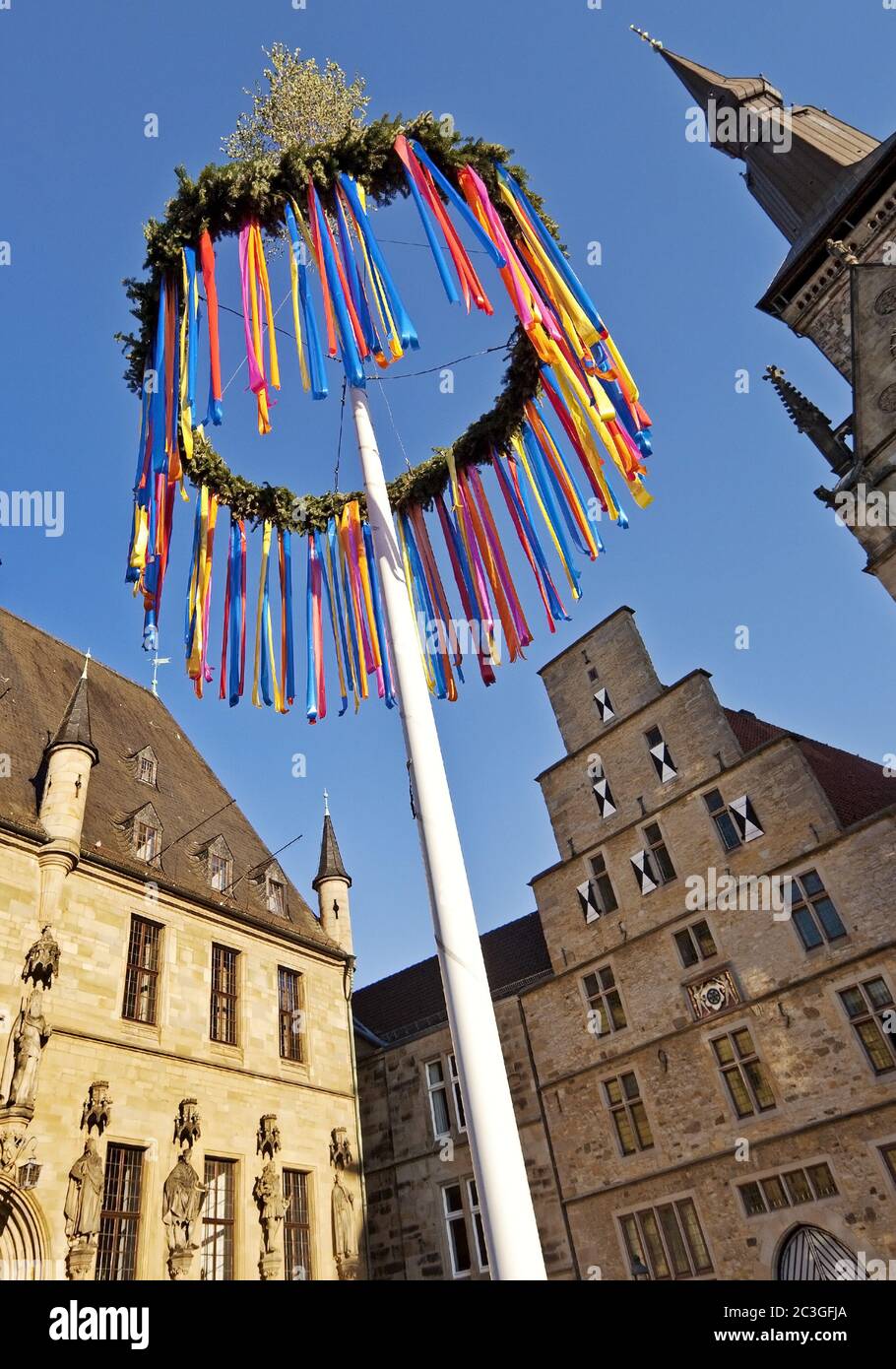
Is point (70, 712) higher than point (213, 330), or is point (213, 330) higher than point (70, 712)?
point (70, 712)

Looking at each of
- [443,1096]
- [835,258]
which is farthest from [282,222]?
[835,258]

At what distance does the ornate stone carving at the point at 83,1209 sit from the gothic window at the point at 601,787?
13.2 meters

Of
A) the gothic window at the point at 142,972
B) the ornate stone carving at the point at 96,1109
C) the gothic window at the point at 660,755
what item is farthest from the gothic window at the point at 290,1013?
the gothic window at the point at 660,755

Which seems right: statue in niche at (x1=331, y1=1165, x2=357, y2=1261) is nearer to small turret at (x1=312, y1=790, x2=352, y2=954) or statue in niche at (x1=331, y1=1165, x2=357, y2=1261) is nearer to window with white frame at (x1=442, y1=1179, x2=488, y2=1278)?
window with white frame at (x1=442, y1=1179, x2=488, y2=1278)

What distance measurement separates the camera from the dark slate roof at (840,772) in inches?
803

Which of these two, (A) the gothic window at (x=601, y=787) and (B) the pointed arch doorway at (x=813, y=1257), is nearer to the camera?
(B) the pointed arch doorway at (x=813, y=1257)

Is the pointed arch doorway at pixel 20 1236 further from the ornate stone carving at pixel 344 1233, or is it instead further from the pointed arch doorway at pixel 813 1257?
the pointed arch doorway at pixel 813 1257

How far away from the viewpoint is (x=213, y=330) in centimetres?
670

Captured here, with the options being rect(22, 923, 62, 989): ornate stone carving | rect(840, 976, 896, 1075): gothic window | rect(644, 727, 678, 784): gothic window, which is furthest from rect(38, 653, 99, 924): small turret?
rect(840, 976, 896, 1075): gothic window

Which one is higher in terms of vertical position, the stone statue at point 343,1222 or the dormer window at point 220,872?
the dormer window at point 220,872

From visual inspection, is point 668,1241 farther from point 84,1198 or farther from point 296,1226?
point 84,1198

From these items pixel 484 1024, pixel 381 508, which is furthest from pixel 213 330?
pixel 484 1024
